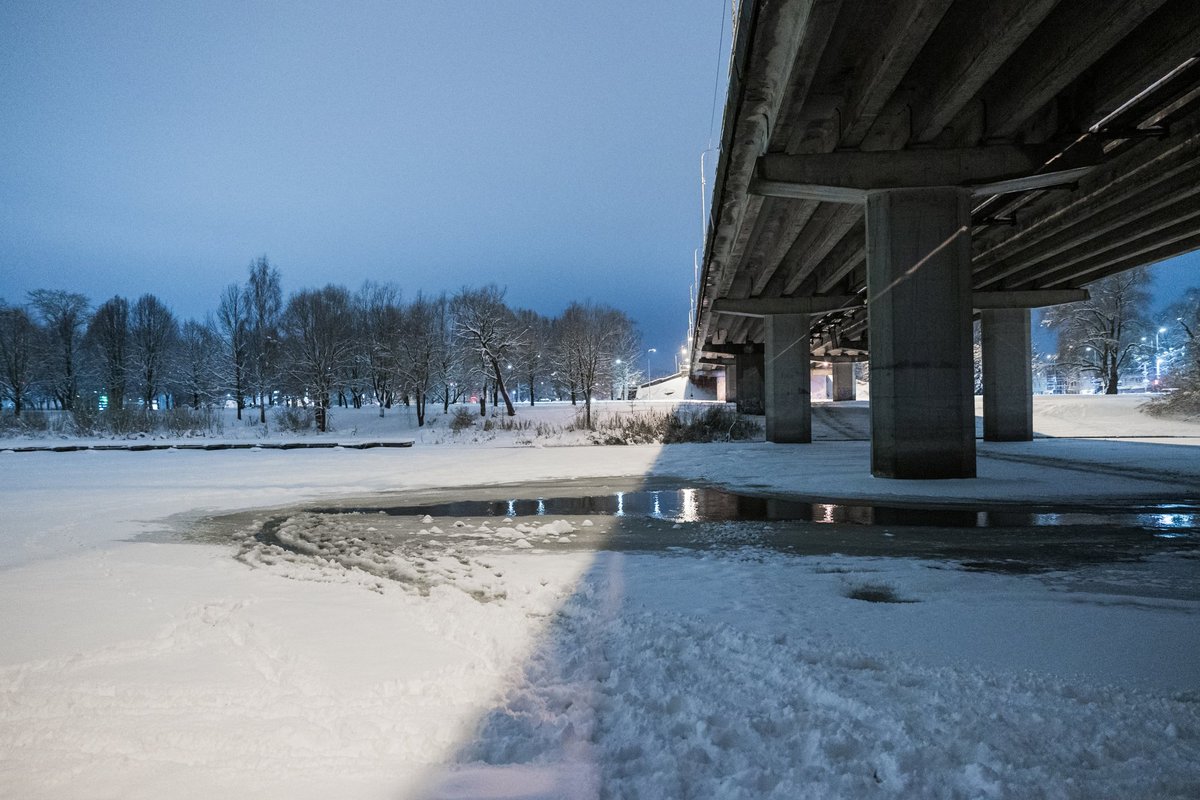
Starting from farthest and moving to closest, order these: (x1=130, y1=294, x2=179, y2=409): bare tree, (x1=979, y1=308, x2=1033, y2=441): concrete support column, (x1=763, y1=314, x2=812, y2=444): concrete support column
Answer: (x1=130, y1=294, x2=179, y2=409): bare tree → (x1=763, y1=314, x2=812, y2=444): concrete support column → (x1=979, y1=308, x2=1033, y2=441): concrete support column

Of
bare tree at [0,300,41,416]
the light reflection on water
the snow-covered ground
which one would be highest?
bare tree at [0,300,41,416]

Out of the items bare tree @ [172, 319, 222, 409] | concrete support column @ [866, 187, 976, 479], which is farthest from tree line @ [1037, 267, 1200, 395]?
bare tree @ [172, 319, 222, 409]

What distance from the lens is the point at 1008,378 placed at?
26.4 metres

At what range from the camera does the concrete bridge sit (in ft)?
30.4

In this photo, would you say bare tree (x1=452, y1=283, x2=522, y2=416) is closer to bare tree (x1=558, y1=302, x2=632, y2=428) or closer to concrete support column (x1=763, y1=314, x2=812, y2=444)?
bare tree (x1=558, y1=302, x2=632, y2=428)

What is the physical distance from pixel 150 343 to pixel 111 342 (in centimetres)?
322

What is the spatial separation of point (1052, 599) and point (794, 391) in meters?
A: 23.5

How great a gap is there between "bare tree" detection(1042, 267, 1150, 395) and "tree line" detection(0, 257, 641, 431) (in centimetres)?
3824

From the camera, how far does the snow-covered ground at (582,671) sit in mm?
2471

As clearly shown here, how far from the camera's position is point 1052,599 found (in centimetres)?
467

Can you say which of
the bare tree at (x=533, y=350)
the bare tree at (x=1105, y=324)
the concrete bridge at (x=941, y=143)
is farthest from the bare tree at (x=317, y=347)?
the bare tree at (x=1105, y=324)

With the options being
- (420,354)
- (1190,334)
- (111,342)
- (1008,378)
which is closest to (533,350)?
(420,354)

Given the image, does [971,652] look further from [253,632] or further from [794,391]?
[794,391]

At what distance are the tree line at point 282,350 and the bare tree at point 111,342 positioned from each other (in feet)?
0.36
